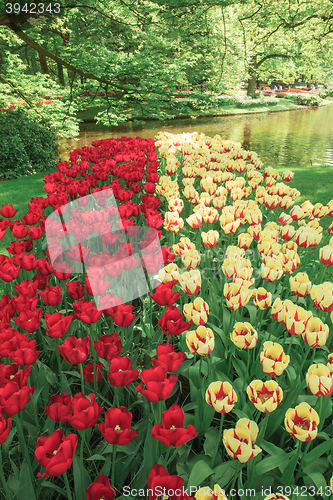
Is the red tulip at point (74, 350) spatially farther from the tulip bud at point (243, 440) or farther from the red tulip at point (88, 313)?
the tulip bud at point (243, 440)

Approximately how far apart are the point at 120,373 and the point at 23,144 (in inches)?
331

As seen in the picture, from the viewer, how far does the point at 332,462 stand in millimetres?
1417

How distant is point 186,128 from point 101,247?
17928 mm

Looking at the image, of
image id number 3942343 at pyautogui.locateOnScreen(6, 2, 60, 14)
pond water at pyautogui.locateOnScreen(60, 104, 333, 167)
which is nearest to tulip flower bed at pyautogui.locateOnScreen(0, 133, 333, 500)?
image id number 3942343 at pyautogui.locateOnScreen(6, 2, 60, 14)

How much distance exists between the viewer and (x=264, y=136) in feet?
55.5

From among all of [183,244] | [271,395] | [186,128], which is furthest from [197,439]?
[186,128]

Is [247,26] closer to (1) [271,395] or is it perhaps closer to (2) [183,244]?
(2) [183,244]

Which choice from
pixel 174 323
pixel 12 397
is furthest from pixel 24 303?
pixel 174 323

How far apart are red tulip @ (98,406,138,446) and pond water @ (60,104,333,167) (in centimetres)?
1047

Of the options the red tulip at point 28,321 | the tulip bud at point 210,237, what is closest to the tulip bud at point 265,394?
the red tulip at point 28,321

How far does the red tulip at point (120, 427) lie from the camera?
1.06 metres

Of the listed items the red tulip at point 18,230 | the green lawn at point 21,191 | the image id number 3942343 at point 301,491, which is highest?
the red tulip at point 18,230

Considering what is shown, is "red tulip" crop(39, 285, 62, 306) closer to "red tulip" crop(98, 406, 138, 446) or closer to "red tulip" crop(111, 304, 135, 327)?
"red tulip" crop(111, 304, 135, 327)

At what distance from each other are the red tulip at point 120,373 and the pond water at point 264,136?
10.3 m
